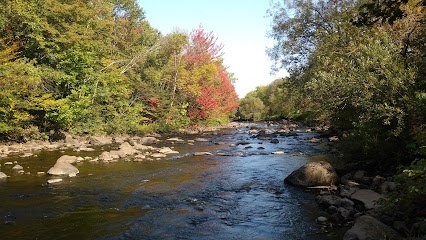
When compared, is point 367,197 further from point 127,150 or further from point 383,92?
point 127,150

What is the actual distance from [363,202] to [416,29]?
743 cm

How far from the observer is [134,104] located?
26.8m

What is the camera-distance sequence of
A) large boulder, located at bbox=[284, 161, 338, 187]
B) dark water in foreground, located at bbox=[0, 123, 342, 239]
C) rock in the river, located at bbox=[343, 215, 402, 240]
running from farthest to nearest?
large boulder, located at bbox=[284, 161, 338, 187] → dark water in foreground, located at bbox=[0, 123, 342, 239] → rock in the river, located at bbox=[343, 215, 402, 240]

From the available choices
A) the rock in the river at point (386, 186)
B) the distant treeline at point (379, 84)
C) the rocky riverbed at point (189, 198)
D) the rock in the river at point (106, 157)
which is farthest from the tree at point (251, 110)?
the rock in the river at point (386, 186)

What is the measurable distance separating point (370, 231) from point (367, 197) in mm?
2235

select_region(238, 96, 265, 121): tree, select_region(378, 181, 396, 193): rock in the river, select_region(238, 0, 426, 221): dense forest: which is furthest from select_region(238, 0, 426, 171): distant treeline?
select_region(238, 96, 265, 121): tree

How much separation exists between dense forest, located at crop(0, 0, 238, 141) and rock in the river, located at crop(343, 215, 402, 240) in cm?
1719

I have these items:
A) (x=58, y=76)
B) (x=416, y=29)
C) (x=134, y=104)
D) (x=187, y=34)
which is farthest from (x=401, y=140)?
(x=187, y=34)

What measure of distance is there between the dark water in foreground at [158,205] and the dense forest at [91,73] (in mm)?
7009

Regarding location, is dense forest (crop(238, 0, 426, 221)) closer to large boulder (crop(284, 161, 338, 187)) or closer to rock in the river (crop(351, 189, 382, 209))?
rock in the river (crop(351, 189, 382, 209))

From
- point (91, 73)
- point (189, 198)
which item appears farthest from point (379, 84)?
point (91, 73)

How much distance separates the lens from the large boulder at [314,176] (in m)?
8.51

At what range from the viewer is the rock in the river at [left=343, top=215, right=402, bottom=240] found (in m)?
4.38

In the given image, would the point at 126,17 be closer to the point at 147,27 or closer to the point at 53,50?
the point at 147,27
